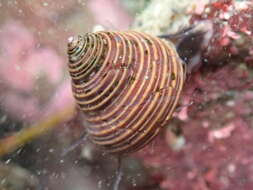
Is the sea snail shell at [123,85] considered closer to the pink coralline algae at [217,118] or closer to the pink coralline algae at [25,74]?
the pink coralline algae at [217,118]

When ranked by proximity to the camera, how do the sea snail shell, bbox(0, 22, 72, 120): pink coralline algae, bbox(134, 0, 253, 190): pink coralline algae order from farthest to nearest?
bbox(0, 22, 72, 120): pink coralline algae, bbox(134, 0, 253, 190): pink coralline algae, the sea snail shell

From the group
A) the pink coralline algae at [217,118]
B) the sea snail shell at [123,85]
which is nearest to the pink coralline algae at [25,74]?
the sea snail shell at [123,85]

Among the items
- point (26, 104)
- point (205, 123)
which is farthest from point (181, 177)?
point (26, 104)

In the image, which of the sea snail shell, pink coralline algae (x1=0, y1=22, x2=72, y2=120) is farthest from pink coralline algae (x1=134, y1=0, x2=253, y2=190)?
pink coralline algae (x1=0, y1=22, x2=72, y2=120)

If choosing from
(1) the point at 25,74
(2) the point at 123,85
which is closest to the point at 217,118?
(2) the point at 123,85

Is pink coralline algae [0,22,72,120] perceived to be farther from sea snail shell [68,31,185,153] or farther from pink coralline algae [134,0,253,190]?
pink coralline algae [134,0,253,190]

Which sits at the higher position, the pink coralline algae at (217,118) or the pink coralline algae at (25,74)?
the pink coralline algae at (25,74)
